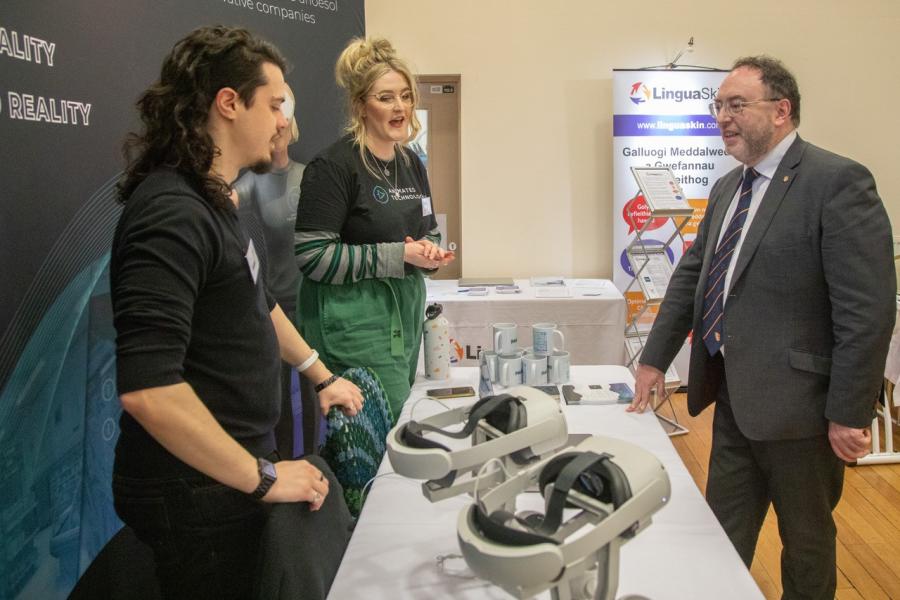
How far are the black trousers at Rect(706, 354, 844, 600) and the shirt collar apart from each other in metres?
0.56

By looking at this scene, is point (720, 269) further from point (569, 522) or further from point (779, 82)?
point (569, 522)

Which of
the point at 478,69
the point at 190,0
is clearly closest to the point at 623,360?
the point at 478,69

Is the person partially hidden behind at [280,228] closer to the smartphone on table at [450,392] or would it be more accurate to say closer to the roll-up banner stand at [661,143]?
the smartphone on table at [450,392]

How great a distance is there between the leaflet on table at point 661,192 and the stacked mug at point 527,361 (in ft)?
5.67

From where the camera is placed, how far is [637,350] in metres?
3.97

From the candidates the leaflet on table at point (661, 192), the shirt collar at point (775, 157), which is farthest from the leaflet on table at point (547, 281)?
the shirt collar at point (775, 157)

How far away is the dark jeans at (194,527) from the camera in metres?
1.12

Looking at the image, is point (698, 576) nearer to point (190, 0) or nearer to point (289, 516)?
point (289, 516)

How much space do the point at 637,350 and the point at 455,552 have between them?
2.96 meters

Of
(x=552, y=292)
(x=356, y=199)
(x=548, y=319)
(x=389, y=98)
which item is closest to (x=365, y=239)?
(x=356, y=199)

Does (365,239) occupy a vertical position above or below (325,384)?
above

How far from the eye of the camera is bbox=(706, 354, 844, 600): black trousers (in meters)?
1.70

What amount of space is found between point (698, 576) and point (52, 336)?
1.36 metres

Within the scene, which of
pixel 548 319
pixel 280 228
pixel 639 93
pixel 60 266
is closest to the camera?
pixel 60 266
